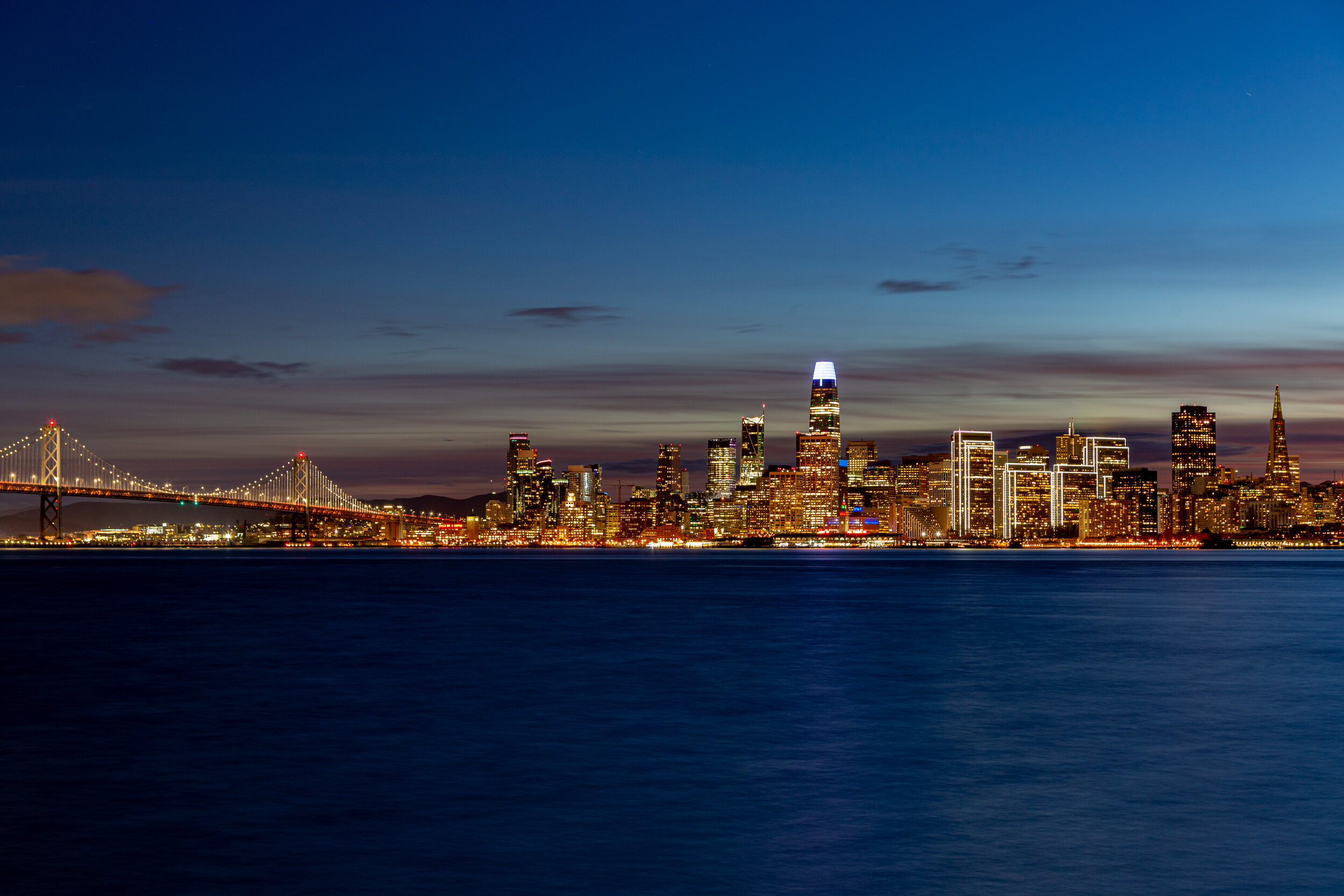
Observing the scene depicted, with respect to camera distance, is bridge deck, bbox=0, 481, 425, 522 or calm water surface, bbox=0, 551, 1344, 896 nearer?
calm water surface, bbox=0, 551, 1344, 896

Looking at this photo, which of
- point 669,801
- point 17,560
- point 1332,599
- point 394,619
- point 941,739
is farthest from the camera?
point 17,560

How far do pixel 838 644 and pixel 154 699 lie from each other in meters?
19.7

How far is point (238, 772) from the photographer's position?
17.6m

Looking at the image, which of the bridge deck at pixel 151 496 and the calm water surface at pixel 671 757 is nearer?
the calm water surface at pixel 671 757

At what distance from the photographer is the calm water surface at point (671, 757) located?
40.7 feet

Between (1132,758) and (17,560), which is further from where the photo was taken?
(17,560)

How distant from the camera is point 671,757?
1891 centimetres

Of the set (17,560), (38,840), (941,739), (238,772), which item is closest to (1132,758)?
(941,739)

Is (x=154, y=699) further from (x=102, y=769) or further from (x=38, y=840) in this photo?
(x=38, y=840)

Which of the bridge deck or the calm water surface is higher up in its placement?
the bridge deck

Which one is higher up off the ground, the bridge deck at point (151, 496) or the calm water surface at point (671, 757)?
the bridge deck at point (151, 496)

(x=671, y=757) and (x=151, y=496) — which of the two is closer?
(x=671, y=757)

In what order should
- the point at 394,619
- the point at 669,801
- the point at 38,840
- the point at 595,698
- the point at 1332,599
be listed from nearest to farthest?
the point at 38,840, the point at 669,801, the point at 595,698, the point at 394,619, the point at 1332,599

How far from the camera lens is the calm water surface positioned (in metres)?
12.4
